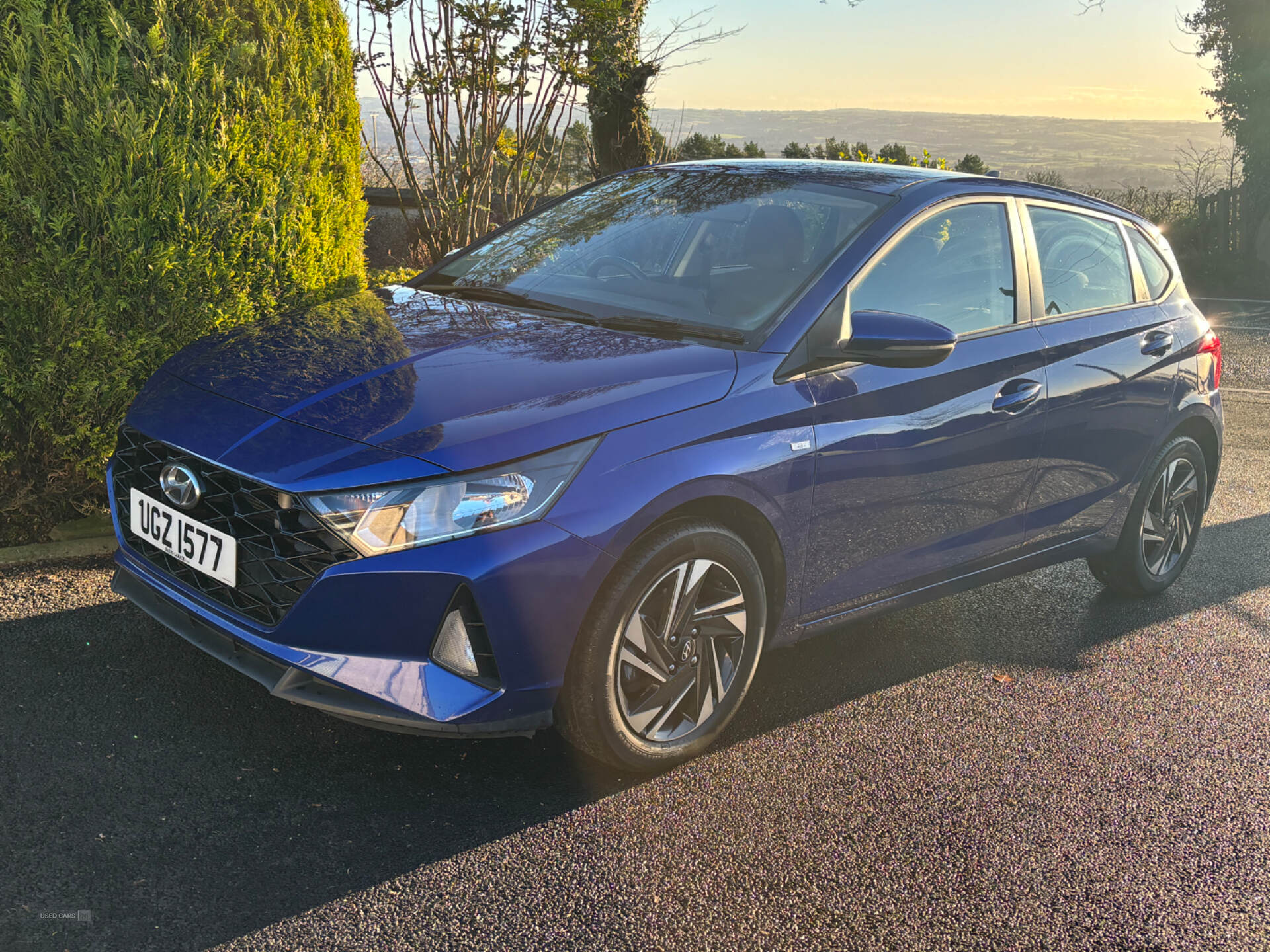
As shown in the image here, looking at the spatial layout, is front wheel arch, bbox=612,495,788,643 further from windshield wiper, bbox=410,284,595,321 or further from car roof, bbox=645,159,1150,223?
car roof, bbox=645,159,1150,223

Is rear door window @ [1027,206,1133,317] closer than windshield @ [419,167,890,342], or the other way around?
windshield @ [419,167,890,342]

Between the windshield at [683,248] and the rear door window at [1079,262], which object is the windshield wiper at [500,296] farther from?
the rear door window at [1079,262]

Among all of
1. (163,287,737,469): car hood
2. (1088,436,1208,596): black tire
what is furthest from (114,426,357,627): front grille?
(1088,436,1208,596): black tire

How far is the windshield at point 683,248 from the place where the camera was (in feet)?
12.0

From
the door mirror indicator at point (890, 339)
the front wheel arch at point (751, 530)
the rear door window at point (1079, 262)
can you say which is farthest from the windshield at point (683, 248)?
the rear door window at point (1079, 262)

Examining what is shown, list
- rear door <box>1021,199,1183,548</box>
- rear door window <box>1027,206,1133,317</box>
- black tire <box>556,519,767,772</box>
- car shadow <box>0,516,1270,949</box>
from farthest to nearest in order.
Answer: rear door window <box>1027,206,1133,317</box> < rear door <box>1021,199,1183,548</box> < black tire <box>556,519,767,772</box> < car shadow <box>0,516,1270,949</box>

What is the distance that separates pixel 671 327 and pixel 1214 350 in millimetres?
2934

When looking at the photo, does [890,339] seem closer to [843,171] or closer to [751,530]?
[751,530]

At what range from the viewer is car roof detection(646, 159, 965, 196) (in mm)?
4070

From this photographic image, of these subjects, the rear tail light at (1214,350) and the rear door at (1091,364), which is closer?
the rear door at (1091,364)

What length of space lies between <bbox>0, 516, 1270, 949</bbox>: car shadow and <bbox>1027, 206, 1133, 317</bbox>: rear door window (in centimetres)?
143

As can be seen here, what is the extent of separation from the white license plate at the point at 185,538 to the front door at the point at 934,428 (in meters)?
1.66

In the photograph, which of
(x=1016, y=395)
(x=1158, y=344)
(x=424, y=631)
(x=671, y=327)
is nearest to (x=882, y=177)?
(x=1016, y=395)

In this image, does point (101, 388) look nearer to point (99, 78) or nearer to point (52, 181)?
point (52, 181)
